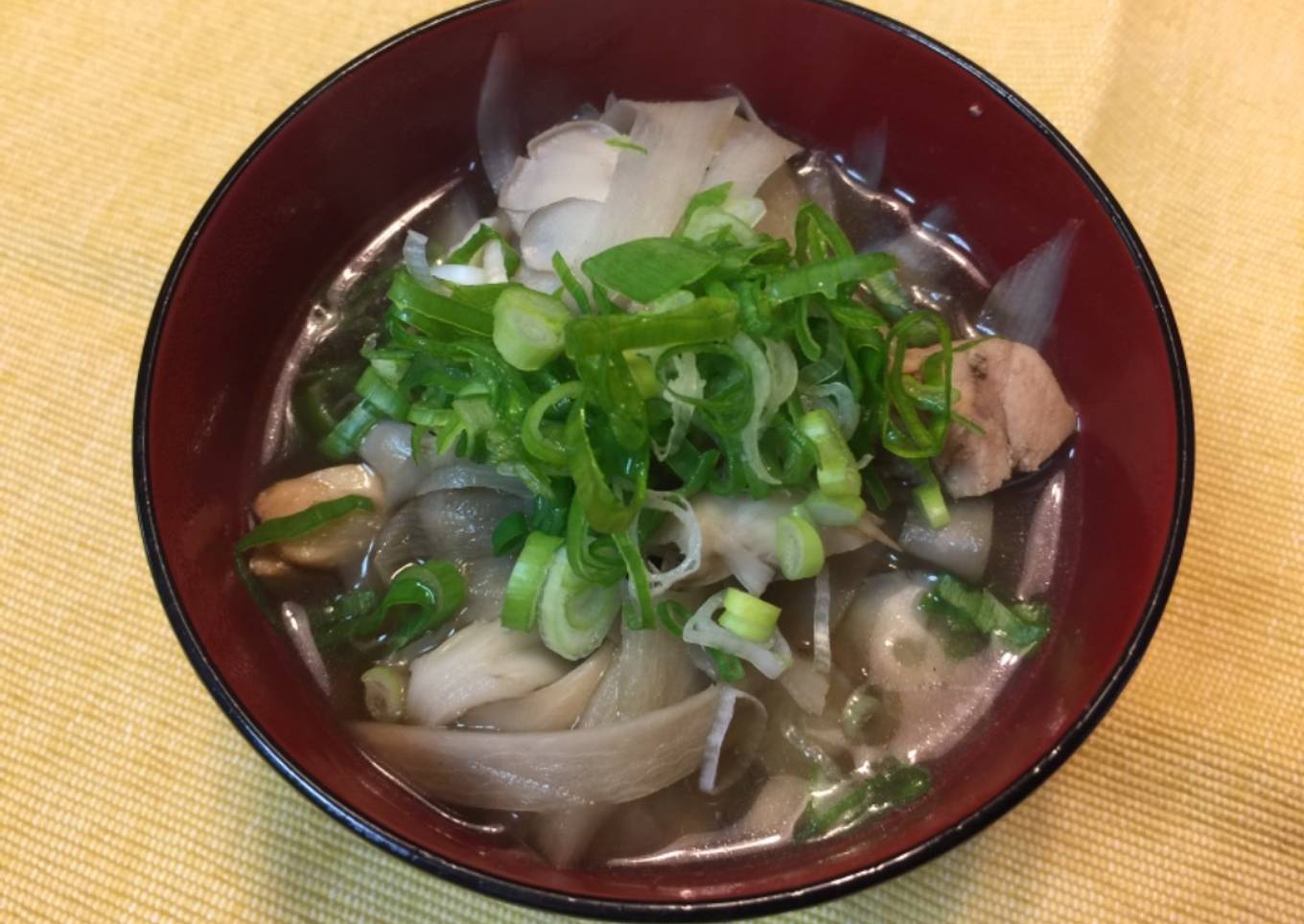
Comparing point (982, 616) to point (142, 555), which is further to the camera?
point (142, 555)

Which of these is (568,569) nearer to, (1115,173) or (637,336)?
(637,336)

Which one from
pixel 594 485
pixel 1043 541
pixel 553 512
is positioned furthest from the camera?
pixel 1043 541

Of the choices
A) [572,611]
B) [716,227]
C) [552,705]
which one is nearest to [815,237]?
[716,227]

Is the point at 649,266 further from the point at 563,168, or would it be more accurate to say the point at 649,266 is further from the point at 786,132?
the point at 786,132

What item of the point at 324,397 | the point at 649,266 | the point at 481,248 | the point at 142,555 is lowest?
the point at 142,555

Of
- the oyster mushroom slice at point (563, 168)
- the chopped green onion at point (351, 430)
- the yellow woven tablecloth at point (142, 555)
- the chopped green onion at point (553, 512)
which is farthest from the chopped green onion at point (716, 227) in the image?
the yellow woven tablecloth at point (142, 555)

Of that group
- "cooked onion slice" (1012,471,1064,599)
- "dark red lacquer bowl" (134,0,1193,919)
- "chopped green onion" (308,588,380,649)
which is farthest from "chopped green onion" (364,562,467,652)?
"cooked onion slice" (1012,471,1064,599)

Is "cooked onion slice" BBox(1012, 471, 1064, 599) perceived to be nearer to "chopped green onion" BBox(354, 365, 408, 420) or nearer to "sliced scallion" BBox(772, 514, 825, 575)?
"sliced scallion" BBox(772, 514, 825, 575)

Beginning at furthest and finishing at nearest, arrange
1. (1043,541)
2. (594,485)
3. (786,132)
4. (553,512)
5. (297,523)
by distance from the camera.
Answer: (786,132)
(1043,541)
(297,523)
(553,512)
(594,485)

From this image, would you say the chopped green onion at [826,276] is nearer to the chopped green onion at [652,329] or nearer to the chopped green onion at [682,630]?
the chopped green onion at [652,329]
